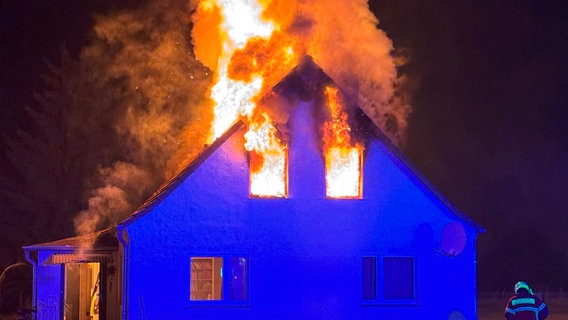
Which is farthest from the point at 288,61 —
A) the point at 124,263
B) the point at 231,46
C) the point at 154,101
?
the point at 154,101

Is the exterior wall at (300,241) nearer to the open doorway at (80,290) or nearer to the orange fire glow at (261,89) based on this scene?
the orange fire glow at (261,89)

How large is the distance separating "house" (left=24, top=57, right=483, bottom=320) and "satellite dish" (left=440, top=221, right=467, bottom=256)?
24 millimetres

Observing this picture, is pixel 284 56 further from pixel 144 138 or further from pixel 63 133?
pixel 63 133

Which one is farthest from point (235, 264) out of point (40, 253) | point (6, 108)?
point (6, 108)

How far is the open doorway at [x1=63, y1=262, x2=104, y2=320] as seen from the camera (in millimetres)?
24812

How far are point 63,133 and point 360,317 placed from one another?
88.6ft

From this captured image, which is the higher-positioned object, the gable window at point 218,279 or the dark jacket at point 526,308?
the gable window at point 218,279

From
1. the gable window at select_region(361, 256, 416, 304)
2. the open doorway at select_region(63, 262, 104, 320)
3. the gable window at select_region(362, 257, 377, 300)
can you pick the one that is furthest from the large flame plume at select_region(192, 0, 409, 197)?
the open doorway at select_region(63, 262, 104, 320)

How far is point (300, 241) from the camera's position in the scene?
20.7 m

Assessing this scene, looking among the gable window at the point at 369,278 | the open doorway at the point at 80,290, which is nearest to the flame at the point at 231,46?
the gable window at the point at 369,278

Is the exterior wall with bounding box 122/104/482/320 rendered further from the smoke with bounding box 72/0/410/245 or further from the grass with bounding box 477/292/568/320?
the grass with bounding box 477/292/568/320

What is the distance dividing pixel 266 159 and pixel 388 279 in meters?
4.07

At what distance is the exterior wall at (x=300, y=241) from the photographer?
2002 centimetres

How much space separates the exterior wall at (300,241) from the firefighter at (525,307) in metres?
5.01
